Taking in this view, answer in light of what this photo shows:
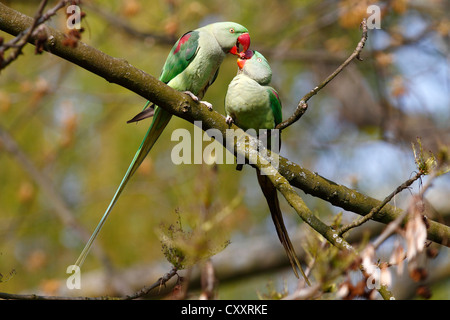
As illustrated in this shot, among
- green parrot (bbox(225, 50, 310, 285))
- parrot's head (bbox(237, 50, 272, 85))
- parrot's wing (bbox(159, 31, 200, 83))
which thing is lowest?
green parrot (bbox(225, 50, 310, 285))

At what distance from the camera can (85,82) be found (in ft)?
22.1

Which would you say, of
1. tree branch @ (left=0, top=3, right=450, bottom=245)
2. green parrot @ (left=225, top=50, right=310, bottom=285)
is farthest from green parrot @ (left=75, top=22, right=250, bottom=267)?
tree branch @ (left=0, top=3, right=450, bottom=245)

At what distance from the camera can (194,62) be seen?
3.04 m

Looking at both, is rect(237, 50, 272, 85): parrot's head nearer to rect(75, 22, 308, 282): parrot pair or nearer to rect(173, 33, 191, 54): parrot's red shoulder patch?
rect(75, 22, 308, 282): parrot pair

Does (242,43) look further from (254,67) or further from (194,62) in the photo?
(194,62)

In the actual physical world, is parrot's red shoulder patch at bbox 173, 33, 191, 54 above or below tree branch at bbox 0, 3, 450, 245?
above

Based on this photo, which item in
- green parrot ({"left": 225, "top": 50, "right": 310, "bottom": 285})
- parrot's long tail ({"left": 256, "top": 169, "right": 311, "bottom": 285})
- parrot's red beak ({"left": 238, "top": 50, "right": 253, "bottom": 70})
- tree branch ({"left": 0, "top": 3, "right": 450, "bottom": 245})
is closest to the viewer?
tree branch ({"left": 0, "top": 3, "right": 450, "bottom": 245})

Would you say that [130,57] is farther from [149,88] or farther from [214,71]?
[149,88]

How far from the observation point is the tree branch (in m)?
2.08

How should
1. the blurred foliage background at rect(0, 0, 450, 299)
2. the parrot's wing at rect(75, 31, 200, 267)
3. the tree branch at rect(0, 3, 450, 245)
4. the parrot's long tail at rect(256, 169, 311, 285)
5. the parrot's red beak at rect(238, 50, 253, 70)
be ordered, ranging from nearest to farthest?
the tree branch at rect(0, 3, 450, 245) → the parrot's long tail at rect(256, 169, 311, 285) → the parrot's wing at rect(75, 31, 200, 267) → the parrot's red beak at rect(238, 50, 253, 70) → the blurred foliage background at rect(0, 0, 450, 299)

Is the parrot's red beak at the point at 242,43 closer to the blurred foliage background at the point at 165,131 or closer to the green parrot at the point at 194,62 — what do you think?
the green parrot at the point at 194,62

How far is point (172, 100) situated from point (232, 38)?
0.97 m

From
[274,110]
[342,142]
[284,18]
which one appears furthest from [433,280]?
[284,18]

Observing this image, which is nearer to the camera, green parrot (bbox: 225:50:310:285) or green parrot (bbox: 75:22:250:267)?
green parrot (bbox: 225:50:310:285)
